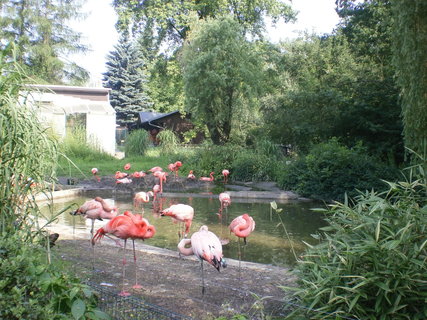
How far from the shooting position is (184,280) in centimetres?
421

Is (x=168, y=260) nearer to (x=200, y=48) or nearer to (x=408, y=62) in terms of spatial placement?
(x=408, y=62)

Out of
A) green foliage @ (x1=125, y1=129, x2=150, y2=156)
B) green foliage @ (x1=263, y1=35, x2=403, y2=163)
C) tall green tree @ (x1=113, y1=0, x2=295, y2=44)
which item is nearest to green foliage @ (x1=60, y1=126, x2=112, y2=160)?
green foliage @ (x1=125, y1=129, x2=150, y2=156)

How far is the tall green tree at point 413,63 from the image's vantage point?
26.8 feet

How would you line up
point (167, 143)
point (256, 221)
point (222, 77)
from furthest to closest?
point (167, 143) → point (222, 77) → point (256, 221)

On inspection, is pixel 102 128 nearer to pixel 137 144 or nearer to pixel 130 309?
pixel 137 144

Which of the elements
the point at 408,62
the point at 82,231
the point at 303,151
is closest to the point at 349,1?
the point at 303,151

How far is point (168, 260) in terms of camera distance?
5098 mm

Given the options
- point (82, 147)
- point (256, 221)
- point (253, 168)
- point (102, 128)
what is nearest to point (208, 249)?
point (256, 221)

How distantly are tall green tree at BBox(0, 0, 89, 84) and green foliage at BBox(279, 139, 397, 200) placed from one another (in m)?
22.5

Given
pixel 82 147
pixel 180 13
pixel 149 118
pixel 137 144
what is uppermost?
pixel 180 13

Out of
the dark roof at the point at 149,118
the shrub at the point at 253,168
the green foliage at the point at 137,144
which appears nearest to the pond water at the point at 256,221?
the shrub at the point at 253,168

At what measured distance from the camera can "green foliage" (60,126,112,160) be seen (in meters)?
18.0

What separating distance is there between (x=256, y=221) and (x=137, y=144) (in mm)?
13806

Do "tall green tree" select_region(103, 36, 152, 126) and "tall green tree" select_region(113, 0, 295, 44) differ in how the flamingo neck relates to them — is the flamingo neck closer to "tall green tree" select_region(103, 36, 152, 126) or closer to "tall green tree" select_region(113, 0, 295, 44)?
"tall green tree" select_region(113, 0, 295, 44)
